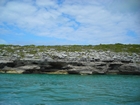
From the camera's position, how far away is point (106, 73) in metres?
48.4

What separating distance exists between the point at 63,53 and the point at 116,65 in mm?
14037

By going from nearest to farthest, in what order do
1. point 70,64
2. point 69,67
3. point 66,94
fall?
1. point 66,94
2. point 69,67
3. point 70,64

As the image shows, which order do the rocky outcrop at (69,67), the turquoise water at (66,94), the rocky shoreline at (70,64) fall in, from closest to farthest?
the turquoise water at (66,94)
the rocky outcrop at (69,67)
the rocky shoreline at (70,64)

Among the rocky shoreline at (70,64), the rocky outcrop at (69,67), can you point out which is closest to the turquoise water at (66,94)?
the rocky outcrop at (69,67)

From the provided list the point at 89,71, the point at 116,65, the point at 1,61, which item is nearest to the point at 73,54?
the point at 89,71

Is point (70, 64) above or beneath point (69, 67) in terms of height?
above

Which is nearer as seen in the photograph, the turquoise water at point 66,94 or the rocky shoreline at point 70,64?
the turquoise water at point 66,94

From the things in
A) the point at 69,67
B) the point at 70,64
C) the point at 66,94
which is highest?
the point at 70,64

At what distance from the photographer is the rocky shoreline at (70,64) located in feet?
153

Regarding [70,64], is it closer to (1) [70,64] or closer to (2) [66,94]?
(1) [70,64]

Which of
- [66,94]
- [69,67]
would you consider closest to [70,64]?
[69,67]

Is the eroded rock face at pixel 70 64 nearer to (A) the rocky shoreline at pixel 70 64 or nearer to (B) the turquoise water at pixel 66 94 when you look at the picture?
(A) the rocky shoreline at pixel 70 64

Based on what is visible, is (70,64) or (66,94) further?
(70,64)

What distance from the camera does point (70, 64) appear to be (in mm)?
47156
